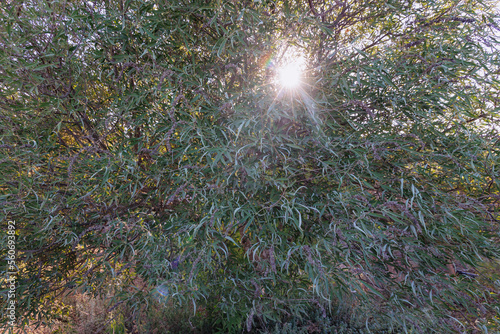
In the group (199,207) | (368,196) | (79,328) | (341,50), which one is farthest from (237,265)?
(79,328)

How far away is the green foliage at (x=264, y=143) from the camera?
5.04 feet

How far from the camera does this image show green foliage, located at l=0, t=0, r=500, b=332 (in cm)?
154

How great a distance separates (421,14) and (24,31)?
9.39 feet

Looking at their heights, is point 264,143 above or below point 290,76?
below

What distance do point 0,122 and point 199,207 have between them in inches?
58.1

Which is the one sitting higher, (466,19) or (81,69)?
(466,19)

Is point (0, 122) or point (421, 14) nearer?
point (0, 122)

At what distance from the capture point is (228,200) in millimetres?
1581

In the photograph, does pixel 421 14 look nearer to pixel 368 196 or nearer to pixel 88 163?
pixel 368 196

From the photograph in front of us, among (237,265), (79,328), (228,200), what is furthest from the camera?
(79,328)

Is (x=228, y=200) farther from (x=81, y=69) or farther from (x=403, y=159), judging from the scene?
(x=81, y=69)

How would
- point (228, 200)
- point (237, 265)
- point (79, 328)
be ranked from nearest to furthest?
point (228, 200), point (237, 265), point (79, 328)

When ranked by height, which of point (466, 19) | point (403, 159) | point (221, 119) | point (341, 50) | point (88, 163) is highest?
point (466, 19)

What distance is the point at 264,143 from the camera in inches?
60.4
